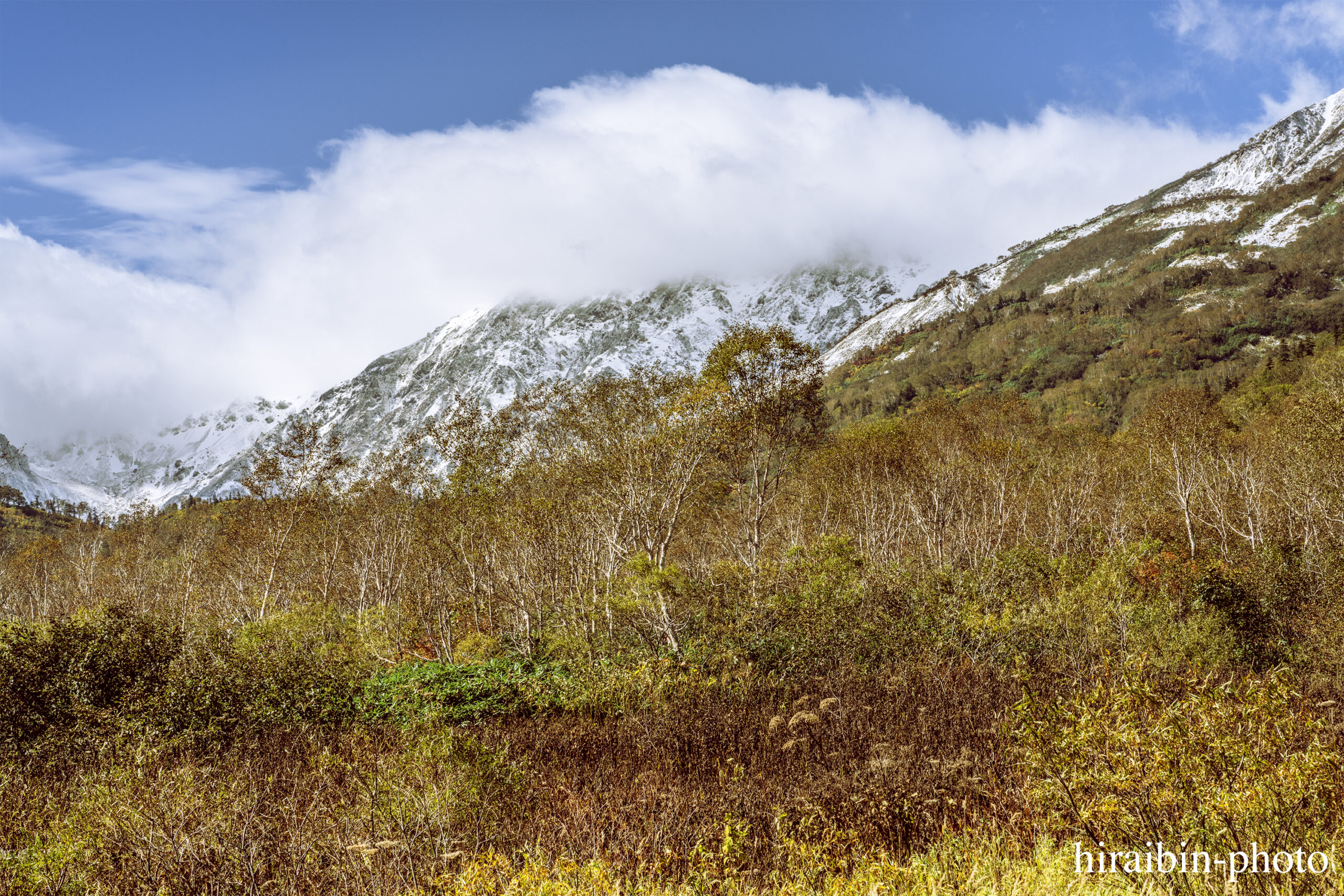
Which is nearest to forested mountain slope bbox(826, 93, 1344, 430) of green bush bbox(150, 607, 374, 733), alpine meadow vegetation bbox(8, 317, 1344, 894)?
alpine meadow vegetation bbox(8, 317, 1344, 894)

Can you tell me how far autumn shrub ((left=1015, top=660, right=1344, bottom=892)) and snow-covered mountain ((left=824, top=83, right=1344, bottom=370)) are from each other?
14205cm

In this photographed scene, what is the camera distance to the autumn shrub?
14.1 feet

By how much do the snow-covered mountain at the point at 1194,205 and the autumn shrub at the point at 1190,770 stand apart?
14205 centimetres

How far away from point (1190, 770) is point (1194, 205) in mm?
178631

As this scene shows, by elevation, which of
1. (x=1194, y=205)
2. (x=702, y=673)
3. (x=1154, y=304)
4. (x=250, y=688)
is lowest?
(x=702, y=673)

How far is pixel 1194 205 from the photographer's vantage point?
136 metres

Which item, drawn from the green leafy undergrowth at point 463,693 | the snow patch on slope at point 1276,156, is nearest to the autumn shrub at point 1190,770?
the green leafy undergrowth at point 463,693

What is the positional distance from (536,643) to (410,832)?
43.9 ft

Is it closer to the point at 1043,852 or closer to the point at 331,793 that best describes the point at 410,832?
the point at 331,793

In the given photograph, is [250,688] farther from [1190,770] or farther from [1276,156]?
[1276,156]

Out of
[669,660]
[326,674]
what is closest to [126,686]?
[326,674]

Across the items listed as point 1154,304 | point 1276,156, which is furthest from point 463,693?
point 1276,156

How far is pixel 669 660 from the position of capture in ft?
40.3

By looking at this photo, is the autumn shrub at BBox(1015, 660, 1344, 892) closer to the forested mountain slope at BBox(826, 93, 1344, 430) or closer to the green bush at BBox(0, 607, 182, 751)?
the green bush at BBox(0, 607, 182, 751)
